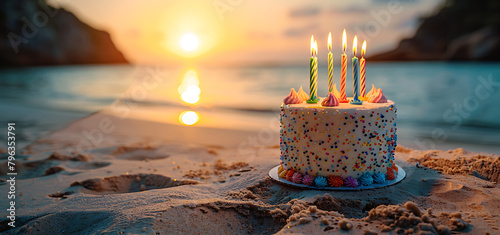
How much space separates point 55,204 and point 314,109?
10.1 feet

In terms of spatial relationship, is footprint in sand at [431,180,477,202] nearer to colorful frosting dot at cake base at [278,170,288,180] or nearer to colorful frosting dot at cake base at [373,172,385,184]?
colorful frosting dot at cake base at [373,172,385,184]

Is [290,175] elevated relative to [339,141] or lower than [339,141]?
lower

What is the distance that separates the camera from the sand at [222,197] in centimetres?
308

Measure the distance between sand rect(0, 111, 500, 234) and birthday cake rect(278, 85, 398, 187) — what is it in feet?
0.71

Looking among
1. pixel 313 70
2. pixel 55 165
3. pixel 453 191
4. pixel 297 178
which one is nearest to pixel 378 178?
pixel 453 191

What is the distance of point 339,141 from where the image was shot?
13.3 feet

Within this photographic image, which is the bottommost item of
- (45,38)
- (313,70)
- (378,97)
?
(378,97)

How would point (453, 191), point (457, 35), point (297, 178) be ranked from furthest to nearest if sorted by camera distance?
point (457, 35) < point (297, 178) < point (453, 191)

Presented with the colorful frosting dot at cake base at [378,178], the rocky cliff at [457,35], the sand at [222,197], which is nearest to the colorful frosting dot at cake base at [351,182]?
the sand at [222,197]

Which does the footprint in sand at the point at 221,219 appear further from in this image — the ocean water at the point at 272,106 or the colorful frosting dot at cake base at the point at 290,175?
the ocean water at the point at 272,106

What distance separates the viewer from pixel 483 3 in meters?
32.3

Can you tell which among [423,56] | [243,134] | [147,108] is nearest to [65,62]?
[147,108]

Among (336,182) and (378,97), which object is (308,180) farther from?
(378,97)

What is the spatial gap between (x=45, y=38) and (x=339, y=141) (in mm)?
43312
